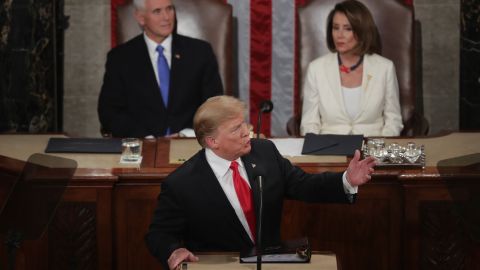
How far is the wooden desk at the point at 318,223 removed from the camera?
187 inches

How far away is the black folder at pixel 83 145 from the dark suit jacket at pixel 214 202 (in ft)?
4.14

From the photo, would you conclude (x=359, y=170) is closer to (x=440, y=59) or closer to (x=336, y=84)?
(x=336, y=84)

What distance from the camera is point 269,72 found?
7.13 metres

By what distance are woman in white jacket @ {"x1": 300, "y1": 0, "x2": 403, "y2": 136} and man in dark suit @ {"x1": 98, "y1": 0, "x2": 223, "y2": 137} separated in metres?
0.63

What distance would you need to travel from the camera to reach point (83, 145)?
17.4ft

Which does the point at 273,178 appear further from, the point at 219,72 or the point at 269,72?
the point at 269,72

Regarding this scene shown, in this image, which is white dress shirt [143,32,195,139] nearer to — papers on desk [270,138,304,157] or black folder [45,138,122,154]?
black folder [45,138,122,154]

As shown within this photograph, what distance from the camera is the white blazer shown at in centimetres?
605

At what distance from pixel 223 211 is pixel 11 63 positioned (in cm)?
283

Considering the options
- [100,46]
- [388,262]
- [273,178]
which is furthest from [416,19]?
[273,178]

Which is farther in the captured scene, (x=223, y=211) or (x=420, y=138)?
(x=420, y=138)

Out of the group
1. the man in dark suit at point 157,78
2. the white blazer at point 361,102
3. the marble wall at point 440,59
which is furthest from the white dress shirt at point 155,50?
the marble wall at point 440,59

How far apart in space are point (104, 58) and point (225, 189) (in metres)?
3.37

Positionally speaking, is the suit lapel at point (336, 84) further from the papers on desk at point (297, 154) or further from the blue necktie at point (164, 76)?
the blue necktie at point (164, 76)
